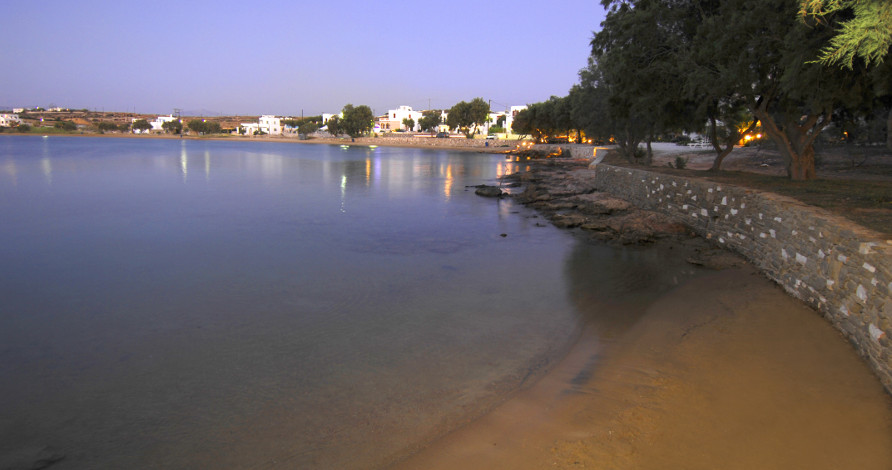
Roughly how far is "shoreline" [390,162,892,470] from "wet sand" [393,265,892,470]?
1cm

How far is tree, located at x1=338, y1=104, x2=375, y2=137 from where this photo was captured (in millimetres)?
135500

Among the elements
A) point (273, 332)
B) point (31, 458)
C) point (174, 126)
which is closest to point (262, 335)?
point (273, 332)

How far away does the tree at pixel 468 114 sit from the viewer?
367ft

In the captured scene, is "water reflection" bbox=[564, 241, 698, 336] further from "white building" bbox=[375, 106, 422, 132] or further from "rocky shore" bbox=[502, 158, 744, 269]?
"white building" bbox=[375, 106, 422, 132]

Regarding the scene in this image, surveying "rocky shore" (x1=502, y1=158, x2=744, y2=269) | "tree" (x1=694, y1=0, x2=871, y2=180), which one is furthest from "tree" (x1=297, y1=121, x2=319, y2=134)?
"tree" (x1=694, y1=0, x2=871, y2=180)

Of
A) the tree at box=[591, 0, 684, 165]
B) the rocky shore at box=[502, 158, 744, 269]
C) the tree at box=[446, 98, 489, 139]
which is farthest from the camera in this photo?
the tree at box=[446, 98, 489, 139]

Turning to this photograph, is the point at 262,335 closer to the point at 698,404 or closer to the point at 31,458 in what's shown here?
the point at 31,458

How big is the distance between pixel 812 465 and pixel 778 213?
659cm

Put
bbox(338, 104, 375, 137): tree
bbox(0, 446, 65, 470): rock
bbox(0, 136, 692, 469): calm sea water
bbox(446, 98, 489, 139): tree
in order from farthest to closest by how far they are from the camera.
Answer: bbox(338, 104, 375, 137): tree → bbox(446, 98, 489, 139): tree → bbox(0, 136, 692, 469): calm sea water → bbox(0, 446, 65, 470): rock

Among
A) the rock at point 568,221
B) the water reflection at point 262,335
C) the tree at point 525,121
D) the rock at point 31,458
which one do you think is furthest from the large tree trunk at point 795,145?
the tree at point 525,121

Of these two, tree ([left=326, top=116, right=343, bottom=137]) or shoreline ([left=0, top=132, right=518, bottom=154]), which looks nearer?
shoreline ([left=0, top=132, right=518, bottom=154])

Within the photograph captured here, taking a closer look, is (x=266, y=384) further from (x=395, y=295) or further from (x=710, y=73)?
(x=710, y=73)

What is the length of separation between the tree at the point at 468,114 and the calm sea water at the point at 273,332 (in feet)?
314

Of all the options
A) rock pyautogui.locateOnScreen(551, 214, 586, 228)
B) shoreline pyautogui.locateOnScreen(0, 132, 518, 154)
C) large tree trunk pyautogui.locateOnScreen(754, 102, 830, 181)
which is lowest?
rock pyautogui.locateOnScreen(551, 214, 586, 228)
